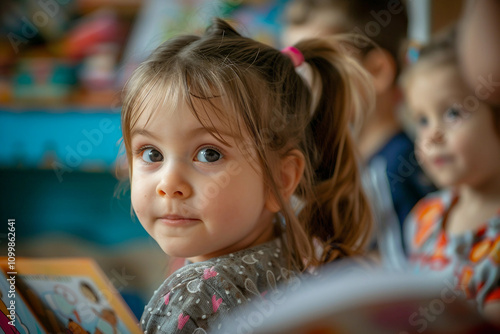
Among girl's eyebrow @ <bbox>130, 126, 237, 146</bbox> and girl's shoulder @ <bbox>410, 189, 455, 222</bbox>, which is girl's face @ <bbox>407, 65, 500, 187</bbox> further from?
girl's eyebrow @ <bbox>130, 126, 237, 146</bbox>

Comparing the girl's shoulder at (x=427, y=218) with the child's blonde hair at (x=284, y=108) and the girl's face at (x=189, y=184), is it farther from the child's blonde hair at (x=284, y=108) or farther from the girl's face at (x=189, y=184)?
the girl's face at (x=189, y=184)

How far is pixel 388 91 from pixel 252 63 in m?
0.90

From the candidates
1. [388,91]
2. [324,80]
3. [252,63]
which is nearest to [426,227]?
[388,91]

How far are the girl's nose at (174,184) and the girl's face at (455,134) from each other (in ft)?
2.33

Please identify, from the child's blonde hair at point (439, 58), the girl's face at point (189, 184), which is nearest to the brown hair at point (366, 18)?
the child's blonde hair at point (439, 58)

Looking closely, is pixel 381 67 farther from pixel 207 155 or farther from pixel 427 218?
pixel 207 155

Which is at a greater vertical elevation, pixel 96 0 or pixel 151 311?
pixel 96 0

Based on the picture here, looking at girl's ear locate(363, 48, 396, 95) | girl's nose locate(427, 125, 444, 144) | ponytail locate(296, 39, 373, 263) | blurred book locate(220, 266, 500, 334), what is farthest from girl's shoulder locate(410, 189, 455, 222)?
blurred book locate(220, 266, 500, 334)

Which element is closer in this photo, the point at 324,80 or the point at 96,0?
the point at 324,80

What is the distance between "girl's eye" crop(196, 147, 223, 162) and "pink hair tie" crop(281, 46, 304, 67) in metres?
0.18

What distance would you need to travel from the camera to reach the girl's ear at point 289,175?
714 millimetres

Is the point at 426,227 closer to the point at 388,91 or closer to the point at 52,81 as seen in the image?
the point at 388,91

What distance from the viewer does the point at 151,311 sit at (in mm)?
637

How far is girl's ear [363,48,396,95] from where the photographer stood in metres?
1.38
